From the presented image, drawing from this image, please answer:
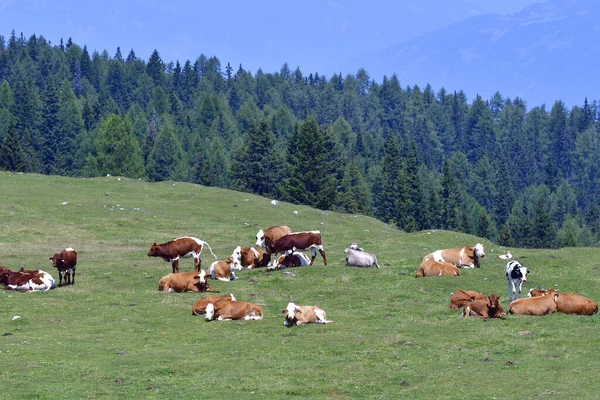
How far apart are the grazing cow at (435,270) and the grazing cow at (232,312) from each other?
9.00 meters

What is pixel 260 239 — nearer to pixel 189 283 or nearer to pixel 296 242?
pixel 296 242

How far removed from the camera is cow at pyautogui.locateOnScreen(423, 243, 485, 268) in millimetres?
37250

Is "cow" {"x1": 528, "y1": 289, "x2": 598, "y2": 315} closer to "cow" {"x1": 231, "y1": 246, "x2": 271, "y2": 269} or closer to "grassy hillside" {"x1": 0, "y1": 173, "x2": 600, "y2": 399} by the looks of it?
"grassy hillside" {"x1": 0, "y1": 173, "x2": 600, "y2": 399}

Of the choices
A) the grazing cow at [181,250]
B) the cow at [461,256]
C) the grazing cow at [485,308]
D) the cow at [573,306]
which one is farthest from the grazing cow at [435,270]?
the grazing cow at [181,250]

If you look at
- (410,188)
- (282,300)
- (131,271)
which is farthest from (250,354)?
(410,188)

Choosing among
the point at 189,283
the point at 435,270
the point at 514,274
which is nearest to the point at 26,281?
the point at 189,283

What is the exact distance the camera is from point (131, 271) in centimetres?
3819

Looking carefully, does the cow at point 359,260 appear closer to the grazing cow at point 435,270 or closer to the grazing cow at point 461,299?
the grazing cow at point 435,270

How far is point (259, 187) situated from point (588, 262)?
8353cm

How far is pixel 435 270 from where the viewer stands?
113 ft

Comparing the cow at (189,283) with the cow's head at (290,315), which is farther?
the cow at (189,283)

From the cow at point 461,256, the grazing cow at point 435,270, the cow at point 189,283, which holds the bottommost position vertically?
the cow at point 189,283

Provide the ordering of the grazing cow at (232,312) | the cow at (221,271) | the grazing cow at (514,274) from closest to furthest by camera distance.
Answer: the grazing cow at (232,312) → the grazing cow at (514,274) → the cow at (221,271)

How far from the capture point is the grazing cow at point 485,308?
88.3 ft
